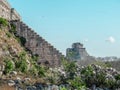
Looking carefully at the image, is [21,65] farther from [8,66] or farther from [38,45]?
[38,45]

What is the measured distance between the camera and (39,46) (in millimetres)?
47062

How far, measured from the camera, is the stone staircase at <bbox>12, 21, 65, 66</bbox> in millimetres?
46594

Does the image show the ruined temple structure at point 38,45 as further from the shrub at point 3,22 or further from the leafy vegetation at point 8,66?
the leafy vegetation at point 8,66

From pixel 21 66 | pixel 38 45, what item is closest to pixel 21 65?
pixel 21 66

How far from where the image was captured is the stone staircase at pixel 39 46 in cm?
4659

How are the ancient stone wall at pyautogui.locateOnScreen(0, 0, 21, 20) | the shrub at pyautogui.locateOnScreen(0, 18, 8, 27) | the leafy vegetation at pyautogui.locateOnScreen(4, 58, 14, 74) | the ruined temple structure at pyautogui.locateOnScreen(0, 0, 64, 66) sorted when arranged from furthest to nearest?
the ancient stone wall at pyautogui.locateOnScreen(0, 0, 21, 20) → the ruined temple structure at pyautogui.locateOnScreen(0, 0, 64, 66) → the shrub at pyautogui.locateOnScreen(0, 18, 8, 27) → the leafy vegetation at pyautogui.locateOnScreen(4, 58, 14, 74)

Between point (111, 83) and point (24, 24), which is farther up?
point (24, 24)

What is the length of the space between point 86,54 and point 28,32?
53.0 ft

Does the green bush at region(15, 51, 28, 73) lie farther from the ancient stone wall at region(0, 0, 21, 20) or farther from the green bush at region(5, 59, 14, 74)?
the ancient stone wall at region(0, 0, 21, 20)

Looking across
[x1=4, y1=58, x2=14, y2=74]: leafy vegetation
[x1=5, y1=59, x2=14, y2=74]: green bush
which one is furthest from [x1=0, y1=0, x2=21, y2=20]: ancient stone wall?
[x1=5, y1=59, x2=14, y2=74]: green bush

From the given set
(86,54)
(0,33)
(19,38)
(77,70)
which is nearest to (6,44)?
(0,33)

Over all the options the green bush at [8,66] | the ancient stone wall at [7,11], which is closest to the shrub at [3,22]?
the ancient stone wall at [7,11]

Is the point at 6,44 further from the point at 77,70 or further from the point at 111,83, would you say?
the point at 111,83

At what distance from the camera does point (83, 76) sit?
35562mm
